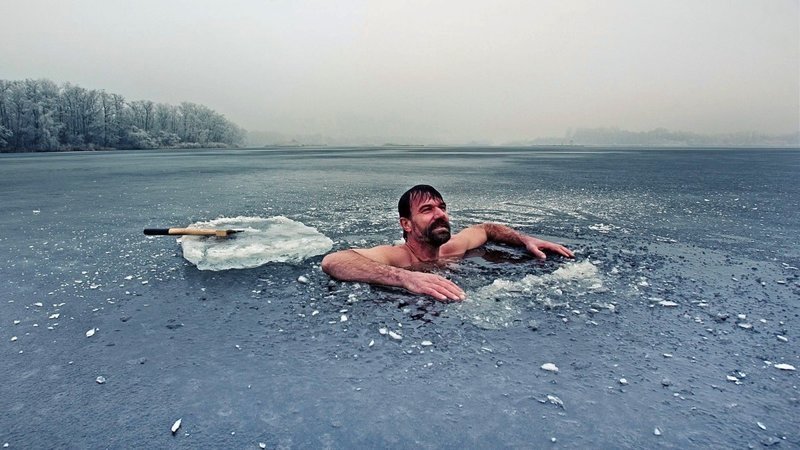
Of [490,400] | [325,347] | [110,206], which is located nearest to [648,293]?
[490,400]

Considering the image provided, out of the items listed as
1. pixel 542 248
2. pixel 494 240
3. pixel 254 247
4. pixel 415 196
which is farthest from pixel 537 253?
pixel 254 247

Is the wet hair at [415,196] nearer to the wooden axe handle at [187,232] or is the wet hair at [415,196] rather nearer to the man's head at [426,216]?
the man's head at [426,216]

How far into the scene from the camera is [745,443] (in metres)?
2.45

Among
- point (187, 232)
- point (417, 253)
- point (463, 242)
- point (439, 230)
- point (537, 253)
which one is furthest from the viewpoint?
point (463, 242)

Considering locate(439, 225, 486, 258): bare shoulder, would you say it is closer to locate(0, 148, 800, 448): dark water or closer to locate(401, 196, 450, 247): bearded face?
locate(0, 148, 800, 448): dark water

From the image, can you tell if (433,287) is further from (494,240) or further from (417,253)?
(494,240)

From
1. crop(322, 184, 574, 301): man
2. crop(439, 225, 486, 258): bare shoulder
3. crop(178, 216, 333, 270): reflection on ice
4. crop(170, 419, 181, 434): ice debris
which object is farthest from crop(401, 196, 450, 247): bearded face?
crop(170, 419, 181, 434): ice debris

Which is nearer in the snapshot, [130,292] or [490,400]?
[490,400]

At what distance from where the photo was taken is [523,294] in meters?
4.80

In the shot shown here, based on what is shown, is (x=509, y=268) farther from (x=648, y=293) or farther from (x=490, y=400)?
(x=490, y=400)

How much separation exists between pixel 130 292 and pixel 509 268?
4487 mm

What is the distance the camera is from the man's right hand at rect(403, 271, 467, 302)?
4.61 meters

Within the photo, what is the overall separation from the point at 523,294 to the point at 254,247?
151 inches

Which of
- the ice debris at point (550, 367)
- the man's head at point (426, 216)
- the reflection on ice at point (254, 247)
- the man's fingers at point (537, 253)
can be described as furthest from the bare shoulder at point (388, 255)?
the ice debris at point (550, 367)
